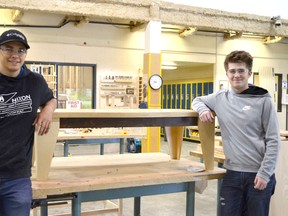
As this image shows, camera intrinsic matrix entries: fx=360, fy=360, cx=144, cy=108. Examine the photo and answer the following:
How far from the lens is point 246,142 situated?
2.00 metres

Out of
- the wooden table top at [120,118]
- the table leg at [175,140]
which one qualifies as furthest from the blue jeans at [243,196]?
the table leg at [175,140]

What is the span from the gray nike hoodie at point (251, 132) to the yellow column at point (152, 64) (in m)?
5.20

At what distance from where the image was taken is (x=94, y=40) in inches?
320

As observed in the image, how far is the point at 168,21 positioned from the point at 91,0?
163 cm

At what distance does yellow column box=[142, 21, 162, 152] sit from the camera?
7.13 m

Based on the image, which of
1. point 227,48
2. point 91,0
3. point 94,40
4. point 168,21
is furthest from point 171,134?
point 227,48

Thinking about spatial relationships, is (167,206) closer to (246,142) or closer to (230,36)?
(246,142)

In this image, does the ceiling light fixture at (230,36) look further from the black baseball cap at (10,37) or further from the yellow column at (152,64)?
the black baseball cap at (10,37)

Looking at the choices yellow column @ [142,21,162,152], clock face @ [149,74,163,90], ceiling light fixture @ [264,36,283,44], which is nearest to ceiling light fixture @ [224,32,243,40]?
ceiling light fixture @ [264,36,283,44]

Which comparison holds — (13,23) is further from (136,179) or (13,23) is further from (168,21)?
(136,179)

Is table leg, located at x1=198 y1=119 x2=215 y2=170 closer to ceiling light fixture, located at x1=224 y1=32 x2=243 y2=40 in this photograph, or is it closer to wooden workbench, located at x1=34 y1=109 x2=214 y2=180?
wooden workbench, located at x1=34 y1=109 x2=214 y2=180

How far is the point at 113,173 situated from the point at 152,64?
530 centimetres

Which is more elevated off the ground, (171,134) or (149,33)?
(149,33)

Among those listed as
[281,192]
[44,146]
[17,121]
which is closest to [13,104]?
[17,121]
